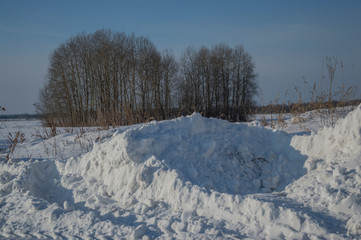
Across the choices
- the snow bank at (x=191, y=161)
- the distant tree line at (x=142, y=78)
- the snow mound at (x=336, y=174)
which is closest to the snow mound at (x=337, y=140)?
the snow mound at (x=336, y=174)

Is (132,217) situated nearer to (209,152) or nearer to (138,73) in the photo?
(209,152)

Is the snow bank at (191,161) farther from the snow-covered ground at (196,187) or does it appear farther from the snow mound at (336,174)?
the snow mound at (336,174)

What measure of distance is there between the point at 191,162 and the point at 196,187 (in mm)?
729

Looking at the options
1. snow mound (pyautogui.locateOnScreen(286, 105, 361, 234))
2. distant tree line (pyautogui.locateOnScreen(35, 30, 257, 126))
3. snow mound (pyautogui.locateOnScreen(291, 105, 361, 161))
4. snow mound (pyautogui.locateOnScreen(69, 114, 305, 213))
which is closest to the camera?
snow mound (pyautogui.locateOnScreen(286, 105, 361, 234))

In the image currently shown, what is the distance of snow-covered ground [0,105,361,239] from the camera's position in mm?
3570

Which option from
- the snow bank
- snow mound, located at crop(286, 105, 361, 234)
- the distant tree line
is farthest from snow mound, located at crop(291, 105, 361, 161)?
the distant tree line

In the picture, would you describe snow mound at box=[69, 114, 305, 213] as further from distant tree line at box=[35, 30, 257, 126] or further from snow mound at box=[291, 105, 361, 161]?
distant tree line at box=[35, 30, 257, 126]

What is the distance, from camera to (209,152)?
5.24m

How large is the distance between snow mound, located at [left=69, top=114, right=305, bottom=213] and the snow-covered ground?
0.02 metres

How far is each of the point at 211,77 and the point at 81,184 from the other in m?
31.2

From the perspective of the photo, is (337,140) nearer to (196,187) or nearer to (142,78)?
(196,187)

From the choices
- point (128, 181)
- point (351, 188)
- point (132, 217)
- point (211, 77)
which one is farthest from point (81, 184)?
point (211, 77)

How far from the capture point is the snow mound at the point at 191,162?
4691 mm

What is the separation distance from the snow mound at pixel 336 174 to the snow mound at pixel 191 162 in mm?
425
